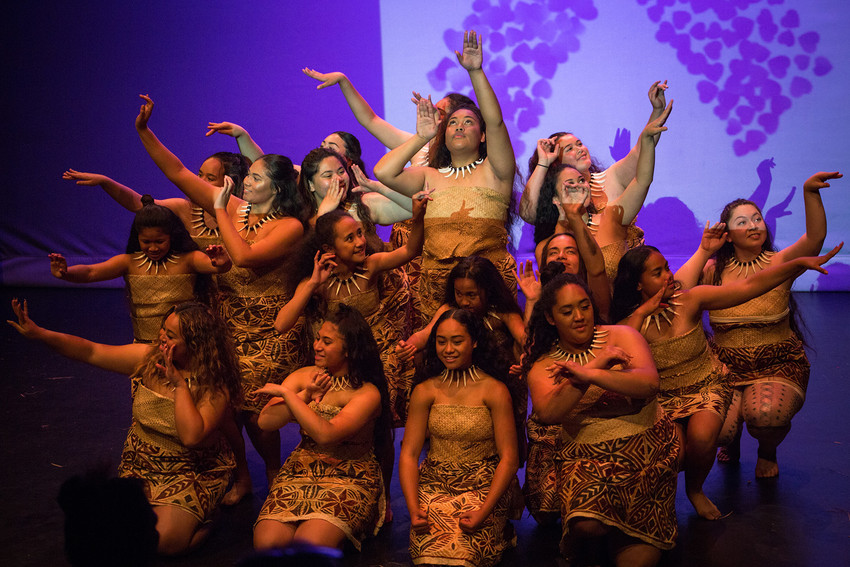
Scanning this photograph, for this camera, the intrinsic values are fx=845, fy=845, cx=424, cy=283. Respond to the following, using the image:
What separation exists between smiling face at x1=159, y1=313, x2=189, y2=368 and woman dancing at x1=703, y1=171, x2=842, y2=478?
2177 mm

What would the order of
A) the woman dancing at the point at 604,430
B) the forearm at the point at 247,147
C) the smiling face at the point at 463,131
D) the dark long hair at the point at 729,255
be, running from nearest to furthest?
the woman dancing at the point at 604,430
the smiling face at the point at 463,131
the dark long hair at the point at 729,255
the forearm at the point at 247,147

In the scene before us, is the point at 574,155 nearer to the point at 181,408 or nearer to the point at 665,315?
the point at 665,315

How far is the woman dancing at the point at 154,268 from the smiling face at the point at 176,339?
441 millimetres

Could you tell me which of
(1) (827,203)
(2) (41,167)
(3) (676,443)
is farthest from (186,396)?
(2) (41,167)

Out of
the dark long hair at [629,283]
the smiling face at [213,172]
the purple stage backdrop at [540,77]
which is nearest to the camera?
the dark long hair at [629,283]

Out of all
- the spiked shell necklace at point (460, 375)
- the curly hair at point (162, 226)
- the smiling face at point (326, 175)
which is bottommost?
the spiked shell necklace at point (460, 375)

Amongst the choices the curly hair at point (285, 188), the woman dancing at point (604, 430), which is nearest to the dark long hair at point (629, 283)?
the woman dancing at point (604, 430)

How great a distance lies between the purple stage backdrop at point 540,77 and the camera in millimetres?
7488

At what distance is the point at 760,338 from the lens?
357 centimetres

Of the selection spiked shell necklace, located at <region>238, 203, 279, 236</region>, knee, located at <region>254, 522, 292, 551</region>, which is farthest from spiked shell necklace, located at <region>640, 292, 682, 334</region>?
spiked shell necklace, located at <region>238, 203, 279, 236</region>

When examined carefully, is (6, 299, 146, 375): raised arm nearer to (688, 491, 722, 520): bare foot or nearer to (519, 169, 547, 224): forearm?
(519, 169, 547, 224): forearm

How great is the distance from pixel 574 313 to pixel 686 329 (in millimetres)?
690

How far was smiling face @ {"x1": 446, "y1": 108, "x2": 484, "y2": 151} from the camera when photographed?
354 centimetres

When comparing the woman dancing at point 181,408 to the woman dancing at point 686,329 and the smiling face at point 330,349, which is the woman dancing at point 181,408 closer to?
the smiling face at point 330,349
